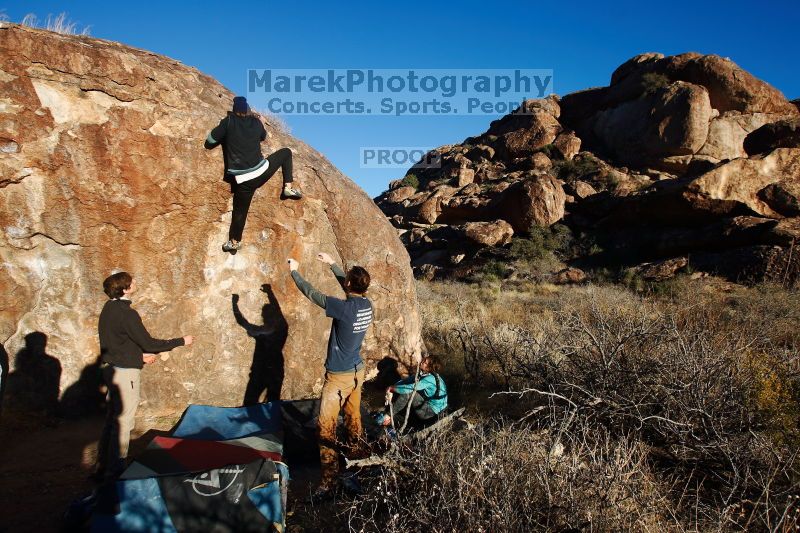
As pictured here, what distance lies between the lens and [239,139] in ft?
14.2

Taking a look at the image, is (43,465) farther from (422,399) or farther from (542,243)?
(542,243)

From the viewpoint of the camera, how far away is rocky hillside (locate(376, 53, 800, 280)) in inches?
516

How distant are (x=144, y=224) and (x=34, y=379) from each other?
1.76 metres

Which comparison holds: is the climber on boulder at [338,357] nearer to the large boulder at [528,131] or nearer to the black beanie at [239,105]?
the black beanie at [239,105]

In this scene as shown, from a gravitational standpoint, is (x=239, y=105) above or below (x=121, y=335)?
above

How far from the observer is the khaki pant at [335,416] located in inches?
127

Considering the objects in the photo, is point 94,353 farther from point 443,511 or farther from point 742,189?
point 742,189

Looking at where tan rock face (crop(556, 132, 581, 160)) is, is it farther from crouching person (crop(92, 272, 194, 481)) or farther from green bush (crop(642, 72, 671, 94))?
crouching person (crop(92, 272, 194, 481))

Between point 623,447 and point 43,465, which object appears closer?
point 623,447

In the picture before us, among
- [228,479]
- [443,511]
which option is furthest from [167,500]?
[443,511]

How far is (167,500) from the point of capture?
8.07 feet

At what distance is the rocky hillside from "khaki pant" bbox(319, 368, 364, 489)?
11.1 meters

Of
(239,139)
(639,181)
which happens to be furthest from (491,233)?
(239,139)

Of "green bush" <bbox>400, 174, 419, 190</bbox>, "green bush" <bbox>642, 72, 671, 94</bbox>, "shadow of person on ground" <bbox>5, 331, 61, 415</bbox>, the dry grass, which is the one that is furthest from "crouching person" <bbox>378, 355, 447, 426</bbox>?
"green bush" <bbox>400, 174, 419, 190</bbox>
